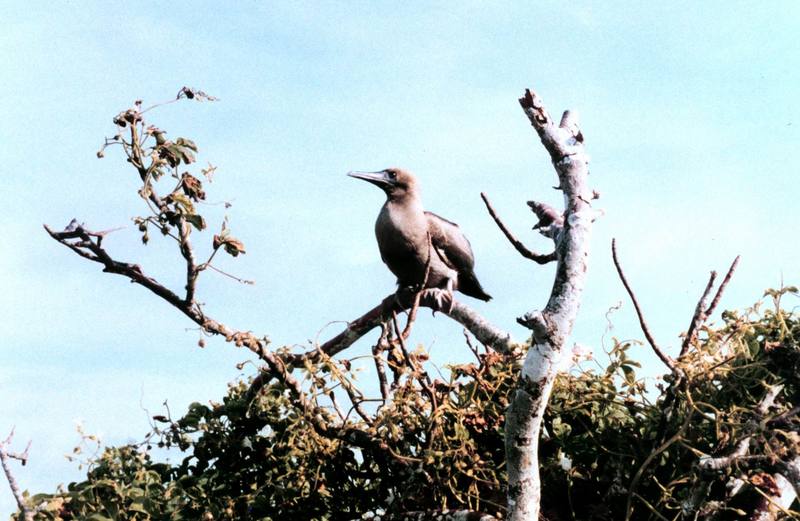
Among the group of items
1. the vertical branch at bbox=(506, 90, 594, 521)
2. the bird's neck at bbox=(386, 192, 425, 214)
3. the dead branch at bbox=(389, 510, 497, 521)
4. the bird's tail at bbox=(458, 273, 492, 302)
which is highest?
the bird's neck at bbox=(386, 192, 425, 214)

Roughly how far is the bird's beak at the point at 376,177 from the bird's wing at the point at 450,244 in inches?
13.6

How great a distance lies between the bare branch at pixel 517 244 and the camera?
4508 millimetres

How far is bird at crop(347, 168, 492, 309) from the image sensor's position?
21.6 feet

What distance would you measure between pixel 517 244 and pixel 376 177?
2.24m

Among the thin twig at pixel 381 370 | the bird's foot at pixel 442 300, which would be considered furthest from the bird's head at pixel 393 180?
the thin twig at pixel 381 370

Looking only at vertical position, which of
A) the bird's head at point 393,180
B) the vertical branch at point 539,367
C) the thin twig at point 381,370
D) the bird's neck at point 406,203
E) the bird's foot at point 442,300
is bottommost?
the vertical branch at point 539,367

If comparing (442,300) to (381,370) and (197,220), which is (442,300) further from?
(197,220)

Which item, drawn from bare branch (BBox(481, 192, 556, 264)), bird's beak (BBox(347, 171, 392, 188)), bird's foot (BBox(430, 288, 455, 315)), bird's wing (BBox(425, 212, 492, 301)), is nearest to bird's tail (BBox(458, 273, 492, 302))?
bird's wing (BBox(425, 212, 492, 301))

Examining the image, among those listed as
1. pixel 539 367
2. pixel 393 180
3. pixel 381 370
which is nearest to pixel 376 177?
pixel 393 180

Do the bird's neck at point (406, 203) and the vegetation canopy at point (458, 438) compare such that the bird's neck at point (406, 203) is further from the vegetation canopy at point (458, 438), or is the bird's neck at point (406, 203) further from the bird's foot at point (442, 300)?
the vegetation canopy at point (458, 438)

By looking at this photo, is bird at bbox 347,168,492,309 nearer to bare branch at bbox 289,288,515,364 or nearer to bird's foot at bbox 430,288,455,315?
bird's foot at bbox 430,288,455,315

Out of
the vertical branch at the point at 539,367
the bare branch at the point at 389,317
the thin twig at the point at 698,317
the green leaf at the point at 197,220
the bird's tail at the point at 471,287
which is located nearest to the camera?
the vertical branch at the point at 539,367

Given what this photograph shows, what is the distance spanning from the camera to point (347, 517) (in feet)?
14.2

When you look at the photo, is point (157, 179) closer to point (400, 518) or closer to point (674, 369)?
point (400, 518)
